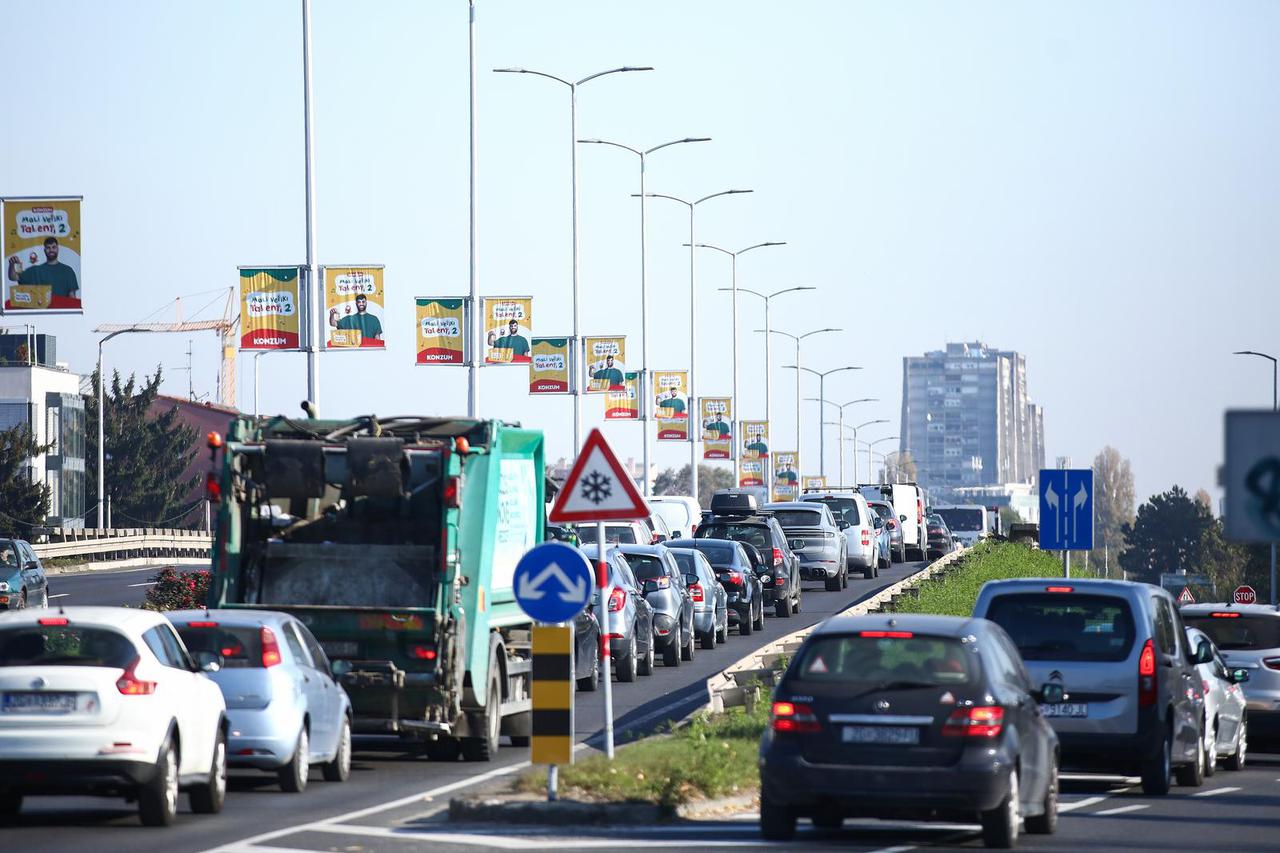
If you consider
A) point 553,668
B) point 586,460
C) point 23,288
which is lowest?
point 553,668

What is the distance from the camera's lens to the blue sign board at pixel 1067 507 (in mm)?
31484

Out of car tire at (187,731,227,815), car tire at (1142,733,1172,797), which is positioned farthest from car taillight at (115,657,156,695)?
car tire at (1142,733,1172,797)

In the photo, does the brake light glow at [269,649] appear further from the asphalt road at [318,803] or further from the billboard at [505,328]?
the billboard at [505,328]

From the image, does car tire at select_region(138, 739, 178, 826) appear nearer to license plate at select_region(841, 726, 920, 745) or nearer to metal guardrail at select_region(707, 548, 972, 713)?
license plate at select_region(841, 726, 920, 745)

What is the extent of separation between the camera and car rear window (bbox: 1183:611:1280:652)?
26688 mm

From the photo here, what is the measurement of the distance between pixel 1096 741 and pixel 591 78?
36029 millimetres

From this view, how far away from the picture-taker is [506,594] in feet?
72.9

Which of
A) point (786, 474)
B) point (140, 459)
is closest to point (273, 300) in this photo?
point (786, 474)

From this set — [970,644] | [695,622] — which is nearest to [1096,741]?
[970,644]

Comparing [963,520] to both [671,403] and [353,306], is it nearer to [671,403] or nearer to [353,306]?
[671,403]

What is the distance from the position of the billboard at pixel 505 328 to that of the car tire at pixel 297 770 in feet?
93.7

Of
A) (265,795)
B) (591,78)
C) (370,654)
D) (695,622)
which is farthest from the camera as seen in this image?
(591,78)

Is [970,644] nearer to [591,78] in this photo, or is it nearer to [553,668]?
[553,668]

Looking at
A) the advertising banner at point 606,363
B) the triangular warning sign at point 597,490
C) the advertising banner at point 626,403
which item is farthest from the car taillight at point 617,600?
the advertising banner at point 626,403
